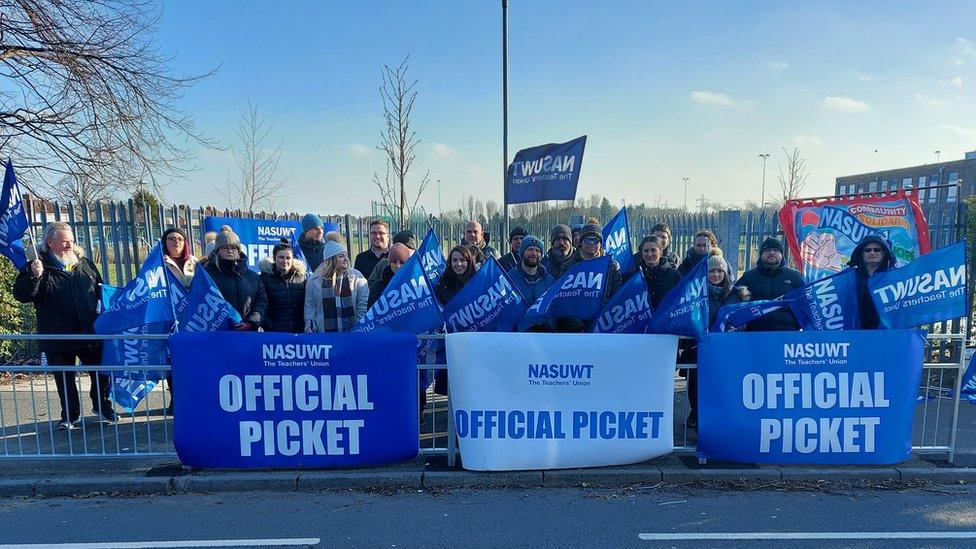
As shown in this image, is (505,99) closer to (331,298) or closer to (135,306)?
(331,298)

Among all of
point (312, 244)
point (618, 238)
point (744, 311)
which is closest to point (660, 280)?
point (744, 311)

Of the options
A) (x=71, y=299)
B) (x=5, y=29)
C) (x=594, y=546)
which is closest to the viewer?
(x=594, y=546)

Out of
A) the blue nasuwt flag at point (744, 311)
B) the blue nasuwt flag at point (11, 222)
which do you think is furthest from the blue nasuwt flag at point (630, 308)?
the blue nasuwt flag at point (11, 222)

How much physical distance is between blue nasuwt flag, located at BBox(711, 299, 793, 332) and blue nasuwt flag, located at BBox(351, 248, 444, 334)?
242cm

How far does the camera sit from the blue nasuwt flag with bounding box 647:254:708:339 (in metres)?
4.38

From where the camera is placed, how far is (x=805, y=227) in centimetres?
759

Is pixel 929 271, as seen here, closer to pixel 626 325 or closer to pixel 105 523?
pixel 626 325

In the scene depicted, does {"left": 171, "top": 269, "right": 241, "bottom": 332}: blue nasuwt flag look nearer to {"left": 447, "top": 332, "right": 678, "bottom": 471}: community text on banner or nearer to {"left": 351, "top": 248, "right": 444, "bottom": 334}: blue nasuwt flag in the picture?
{"left": 351, "top": 248, "right": 444, "bottom": 334}: blue nasuwt flag

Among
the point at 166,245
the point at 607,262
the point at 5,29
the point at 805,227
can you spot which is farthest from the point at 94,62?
the point at 805,227

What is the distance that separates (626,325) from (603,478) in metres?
1.29

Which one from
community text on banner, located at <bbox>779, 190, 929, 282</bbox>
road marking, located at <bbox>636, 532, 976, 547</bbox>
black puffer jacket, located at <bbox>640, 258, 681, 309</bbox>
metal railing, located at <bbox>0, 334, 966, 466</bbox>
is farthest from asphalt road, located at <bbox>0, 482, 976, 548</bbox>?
community text on banner, located at <bbox>779, 190, 929, 282</bbox>

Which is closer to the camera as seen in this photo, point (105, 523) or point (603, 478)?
point (105, 523)

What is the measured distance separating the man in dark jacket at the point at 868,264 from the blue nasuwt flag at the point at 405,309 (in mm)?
3673

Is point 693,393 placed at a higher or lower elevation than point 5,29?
lower
